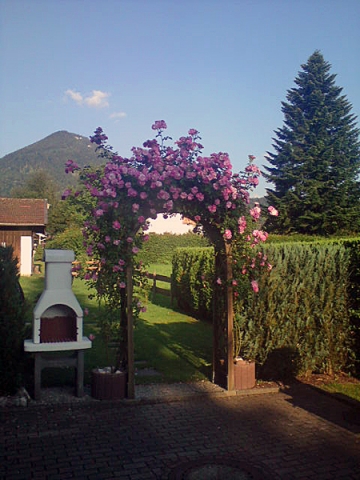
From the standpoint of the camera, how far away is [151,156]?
6574 mm

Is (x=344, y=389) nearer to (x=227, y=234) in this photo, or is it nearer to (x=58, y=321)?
(x=227, y=234)

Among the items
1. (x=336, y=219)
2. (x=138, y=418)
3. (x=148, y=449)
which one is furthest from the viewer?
(x=336, y=219)

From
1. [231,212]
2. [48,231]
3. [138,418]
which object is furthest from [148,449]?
[48,231]

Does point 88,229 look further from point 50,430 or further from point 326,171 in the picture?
point 326,171

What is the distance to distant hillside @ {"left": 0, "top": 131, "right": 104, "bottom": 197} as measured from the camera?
134125 mm

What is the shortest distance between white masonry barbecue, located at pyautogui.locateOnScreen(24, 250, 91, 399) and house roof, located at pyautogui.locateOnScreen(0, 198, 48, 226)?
22824mm

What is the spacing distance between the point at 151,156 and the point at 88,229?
1294mm

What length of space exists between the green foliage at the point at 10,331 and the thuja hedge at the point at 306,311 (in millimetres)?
2903

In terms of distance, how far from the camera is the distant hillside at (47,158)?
440ft

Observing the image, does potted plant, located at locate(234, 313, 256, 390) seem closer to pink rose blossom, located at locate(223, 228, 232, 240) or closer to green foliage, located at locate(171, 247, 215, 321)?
pink rose blossom, located at locate(223, 228, 232, 240)

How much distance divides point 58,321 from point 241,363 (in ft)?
9.00

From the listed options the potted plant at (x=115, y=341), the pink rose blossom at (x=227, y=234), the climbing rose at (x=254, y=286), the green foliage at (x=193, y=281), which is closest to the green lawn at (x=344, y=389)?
the climbing rose at (x=254, y=286)

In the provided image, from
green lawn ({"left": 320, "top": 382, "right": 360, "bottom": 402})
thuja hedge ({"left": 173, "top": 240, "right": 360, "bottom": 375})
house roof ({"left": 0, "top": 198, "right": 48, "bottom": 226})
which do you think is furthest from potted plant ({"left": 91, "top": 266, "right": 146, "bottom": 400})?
house roof ({"left": 0, "top": 198, "right": 48, "bottom": 226})

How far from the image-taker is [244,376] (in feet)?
23.7
